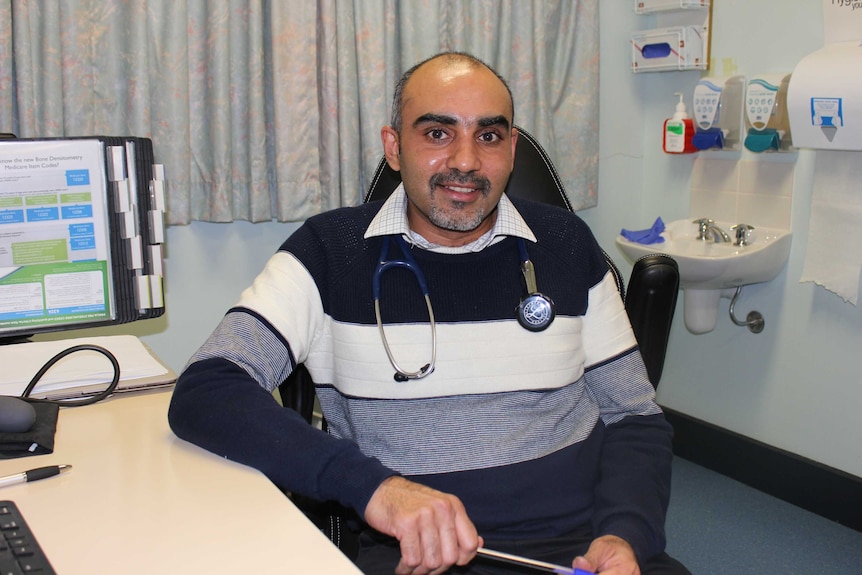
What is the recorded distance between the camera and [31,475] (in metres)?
1.08

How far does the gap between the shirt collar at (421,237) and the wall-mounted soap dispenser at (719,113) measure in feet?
4.69

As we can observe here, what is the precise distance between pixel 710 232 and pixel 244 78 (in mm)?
1524

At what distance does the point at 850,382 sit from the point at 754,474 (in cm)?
48

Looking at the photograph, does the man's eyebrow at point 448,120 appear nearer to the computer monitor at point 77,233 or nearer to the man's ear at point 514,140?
the man's ear at point 514,140

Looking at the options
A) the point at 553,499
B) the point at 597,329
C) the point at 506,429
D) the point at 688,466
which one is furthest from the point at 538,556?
the point at 688,466

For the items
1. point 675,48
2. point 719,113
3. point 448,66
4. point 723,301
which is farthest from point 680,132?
point 448,66

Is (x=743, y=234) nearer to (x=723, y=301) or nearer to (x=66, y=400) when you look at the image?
(x=723, y=301)

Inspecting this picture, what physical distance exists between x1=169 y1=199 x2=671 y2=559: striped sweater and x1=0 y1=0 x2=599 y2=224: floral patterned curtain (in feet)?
3.16

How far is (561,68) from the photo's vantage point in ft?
9.66

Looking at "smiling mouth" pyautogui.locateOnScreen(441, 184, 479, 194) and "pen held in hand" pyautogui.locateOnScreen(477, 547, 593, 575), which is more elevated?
"smiling mouth" pyautogui.locateOnScreen(441, 184, 479, 194)

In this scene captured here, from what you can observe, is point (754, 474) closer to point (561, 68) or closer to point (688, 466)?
point (688, 466)

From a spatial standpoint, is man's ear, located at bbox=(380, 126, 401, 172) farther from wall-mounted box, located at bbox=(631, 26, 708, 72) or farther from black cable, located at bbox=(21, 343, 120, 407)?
wall-mounted box, located at bbox=(631, 26, 708, 72)

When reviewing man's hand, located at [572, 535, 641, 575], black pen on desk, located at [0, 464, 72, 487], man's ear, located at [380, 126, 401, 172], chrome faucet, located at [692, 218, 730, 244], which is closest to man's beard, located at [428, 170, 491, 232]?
man's ear, located at [380, 126, 401, 172]

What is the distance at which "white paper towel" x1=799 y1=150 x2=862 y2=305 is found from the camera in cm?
243
